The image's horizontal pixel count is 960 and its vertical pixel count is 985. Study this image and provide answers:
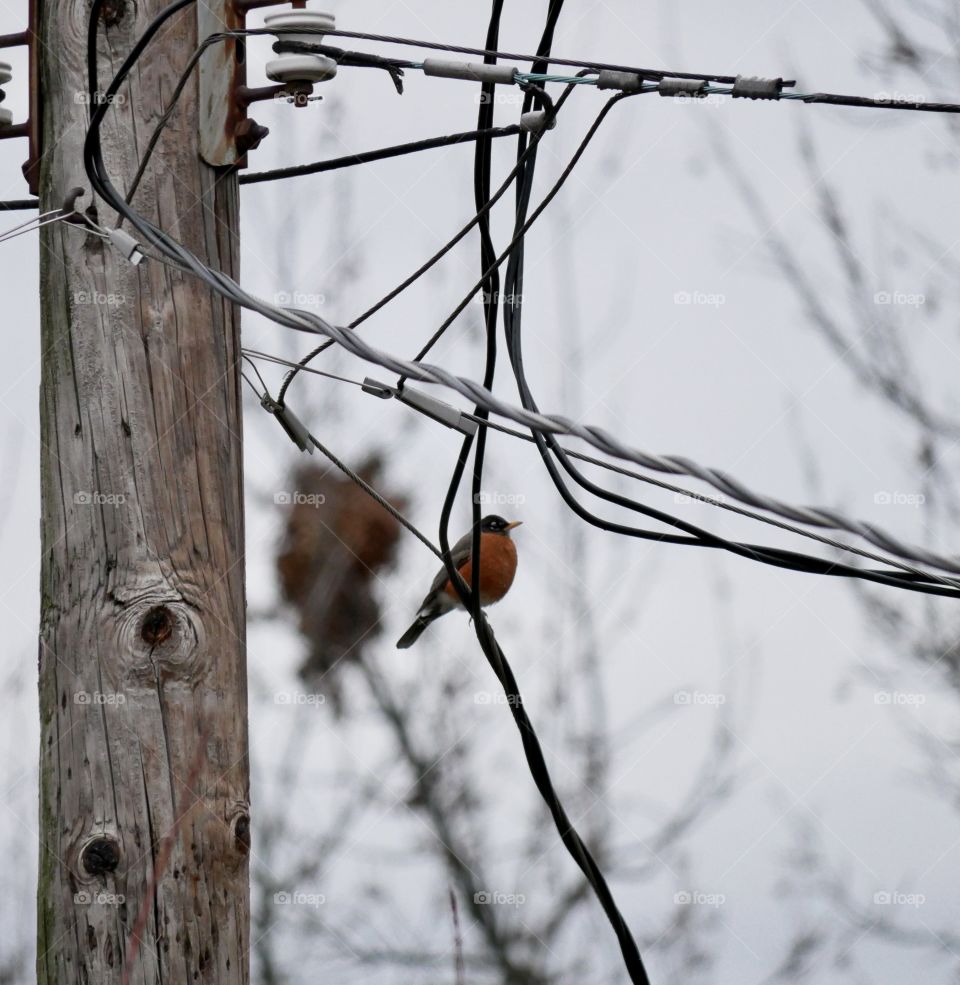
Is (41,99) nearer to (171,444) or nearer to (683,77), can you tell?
(171,444)

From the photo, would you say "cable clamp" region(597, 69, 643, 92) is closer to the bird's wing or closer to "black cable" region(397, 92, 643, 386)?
"black cable" region(397, 92, 643, 386)

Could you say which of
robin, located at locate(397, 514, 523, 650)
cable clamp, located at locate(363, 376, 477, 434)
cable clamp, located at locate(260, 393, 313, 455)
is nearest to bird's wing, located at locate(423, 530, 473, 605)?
robin, located at locate(397, 514, 523, 650)

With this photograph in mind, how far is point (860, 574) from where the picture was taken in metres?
3.39

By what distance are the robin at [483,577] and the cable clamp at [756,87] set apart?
331 cm

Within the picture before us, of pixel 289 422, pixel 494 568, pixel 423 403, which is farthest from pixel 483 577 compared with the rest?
pixel 423 403

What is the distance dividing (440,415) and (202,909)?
1263 millimetres

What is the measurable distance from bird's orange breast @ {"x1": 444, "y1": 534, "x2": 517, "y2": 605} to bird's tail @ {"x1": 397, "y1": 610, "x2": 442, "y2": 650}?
25 centimetres

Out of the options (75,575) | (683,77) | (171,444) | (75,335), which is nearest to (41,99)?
(75,335)

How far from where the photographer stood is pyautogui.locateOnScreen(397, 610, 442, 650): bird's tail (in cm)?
649

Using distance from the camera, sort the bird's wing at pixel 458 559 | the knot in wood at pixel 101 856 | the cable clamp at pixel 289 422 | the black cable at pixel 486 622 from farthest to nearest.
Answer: the bird's wing at pixel 458 559, the cable clamp at pixel 289 422, the black cable at pixel 486 622, the knot in wood at pixel 101 856

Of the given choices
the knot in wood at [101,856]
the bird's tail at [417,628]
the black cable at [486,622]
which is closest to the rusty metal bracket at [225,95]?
the black cable at [486,622]

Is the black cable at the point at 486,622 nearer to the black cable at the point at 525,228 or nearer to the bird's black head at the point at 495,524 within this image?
the black cable at the point at 525,228

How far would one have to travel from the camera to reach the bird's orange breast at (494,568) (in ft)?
21.5

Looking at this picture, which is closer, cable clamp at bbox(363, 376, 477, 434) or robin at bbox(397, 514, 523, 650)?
cable clamp at bbox(363, 376, 477, 434)
